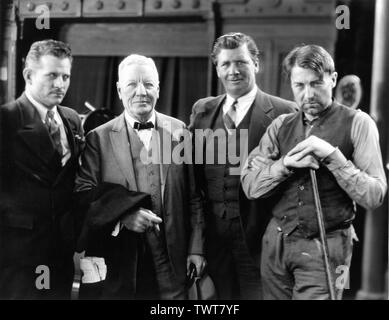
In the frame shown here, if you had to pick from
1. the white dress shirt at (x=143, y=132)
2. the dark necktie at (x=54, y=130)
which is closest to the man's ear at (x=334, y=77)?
the white dress shirt at (x=143, y=132)

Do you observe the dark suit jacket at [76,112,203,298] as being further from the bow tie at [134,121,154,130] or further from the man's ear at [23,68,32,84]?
the man's ear at [23,68,32,84]

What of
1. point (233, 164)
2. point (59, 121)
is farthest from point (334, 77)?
point (59, 121)

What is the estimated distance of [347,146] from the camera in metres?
2.39

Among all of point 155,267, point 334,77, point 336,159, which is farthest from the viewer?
point 155,267

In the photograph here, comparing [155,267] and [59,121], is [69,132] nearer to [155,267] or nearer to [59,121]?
[59,121]

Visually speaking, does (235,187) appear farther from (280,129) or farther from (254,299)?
(254,299)

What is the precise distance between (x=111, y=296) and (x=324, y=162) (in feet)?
4.29

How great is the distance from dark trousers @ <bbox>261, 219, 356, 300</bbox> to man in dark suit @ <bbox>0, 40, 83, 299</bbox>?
1.06 meters

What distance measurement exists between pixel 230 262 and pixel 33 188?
1.11 meters

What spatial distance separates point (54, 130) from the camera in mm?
2635

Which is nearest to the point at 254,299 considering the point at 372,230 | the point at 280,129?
the point at 372,230

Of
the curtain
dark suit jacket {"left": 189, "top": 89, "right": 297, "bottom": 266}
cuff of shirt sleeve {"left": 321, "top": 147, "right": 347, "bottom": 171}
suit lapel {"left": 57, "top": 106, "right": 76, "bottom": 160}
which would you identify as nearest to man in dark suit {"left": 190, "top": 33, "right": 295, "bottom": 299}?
dark suit jacket {"left": 189, "top": 89, "right": 297, "bottom": 266}

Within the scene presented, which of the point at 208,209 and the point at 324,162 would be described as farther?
the point at 208,209
